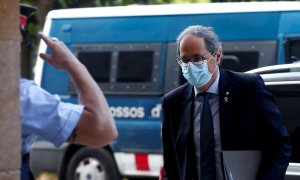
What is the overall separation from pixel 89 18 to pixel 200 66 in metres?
7.04

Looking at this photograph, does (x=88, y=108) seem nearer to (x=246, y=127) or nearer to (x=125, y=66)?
(x=246, y=127)

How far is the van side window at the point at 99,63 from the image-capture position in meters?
11.1

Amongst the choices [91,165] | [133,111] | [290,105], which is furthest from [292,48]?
[290,105]

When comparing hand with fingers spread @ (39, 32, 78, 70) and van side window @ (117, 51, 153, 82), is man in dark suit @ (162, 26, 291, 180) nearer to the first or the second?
hand with fingers spread @ (39, 32, 78, 70)

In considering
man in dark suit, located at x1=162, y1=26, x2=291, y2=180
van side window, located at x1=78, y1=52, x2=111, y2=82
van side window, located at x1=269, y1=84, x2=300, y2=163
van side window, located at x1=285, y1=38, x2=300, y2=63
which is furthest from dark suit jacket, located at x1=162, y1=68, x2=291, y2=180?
van side window, located at x1=78, y1=52, x2=111, y2=82

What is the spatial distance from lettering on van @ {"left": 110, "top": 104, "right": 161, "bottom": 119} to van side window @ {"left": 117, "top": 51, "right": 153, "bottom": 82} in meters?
0.35

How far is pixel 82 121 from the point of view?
267 centimetres

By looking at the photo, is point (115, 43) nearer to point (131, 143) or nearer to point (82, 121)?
point (131, 143)

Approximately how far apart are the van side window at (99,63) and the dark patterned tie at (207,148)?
6.96 metres

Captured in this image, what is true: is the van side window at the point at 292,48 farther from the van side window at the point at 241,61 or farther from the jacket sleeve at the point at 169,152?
the jacket sleeve at the point at 169,152

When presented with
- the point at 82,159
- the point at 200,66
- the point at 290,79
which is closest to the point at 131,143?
the point at 82,159

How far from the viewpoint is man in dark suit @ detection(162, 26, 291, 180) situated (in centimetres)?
410

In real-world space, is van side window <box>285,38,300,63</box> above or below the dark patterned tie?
below

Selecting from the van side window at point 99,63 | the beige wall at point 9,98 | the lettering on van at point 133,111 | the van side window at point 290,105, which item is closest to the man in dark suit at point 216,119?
the van side window at point 290,105
